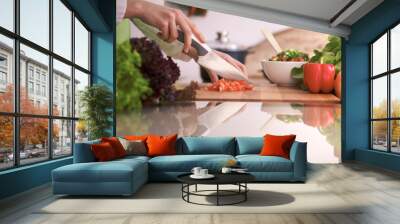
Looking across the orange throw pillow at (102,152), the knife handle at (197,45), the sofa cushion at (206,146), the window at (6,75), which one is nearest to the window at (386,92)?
the sofa cushion at (206,146)

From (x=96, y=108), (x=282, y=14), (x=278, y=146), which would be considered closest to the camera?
(x=278, y=146)

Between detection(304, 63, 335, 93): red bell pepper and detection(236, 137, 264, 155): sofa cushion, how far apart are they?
3.53 meters

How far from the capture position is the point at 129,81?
980cm

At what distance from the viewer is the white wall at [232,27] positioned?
10.1m

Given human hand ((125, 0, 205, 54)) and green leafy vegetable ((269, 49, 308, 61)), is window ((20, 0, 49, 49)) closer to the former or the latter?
human hand ((125, 0, 205, 54))

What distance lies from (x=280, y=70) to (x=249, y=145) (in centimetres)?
360

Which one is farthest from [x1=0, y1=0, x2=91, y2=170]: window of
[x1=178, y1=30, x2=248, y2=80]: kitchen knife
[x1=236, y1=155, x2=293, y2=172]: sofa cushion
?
[x1=236, y1=155, x2=293, y2=172]: sofa cushion

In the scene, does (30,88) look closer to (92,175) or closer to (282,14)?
(92,175)

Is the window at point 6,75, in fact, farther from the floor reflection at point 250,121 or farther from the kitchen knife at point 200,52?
the kitchen knife at point 200,52

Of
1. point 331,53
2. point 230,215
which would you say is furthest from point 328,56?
point 230,215

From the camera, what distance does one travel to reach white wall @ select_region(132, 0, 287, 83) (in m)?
10.1

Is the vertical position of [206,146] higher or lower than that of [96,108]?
lower

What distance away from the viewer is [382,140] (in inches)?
350

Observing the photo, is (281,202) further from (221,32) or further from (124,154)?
(221,32)
